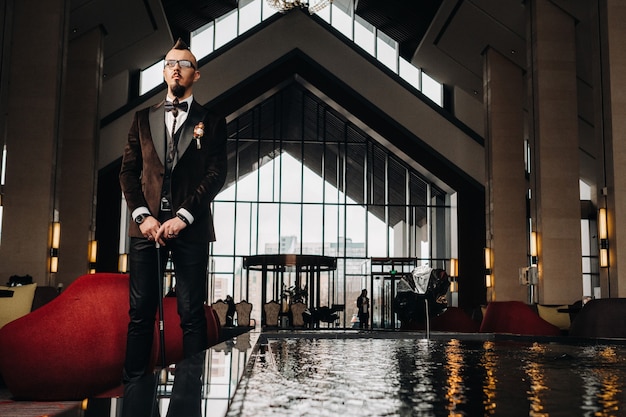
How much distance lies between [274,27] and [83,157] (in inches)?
274

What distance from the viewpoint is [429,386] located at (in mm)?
819

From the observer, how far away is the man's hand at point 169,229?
1999 millimetres

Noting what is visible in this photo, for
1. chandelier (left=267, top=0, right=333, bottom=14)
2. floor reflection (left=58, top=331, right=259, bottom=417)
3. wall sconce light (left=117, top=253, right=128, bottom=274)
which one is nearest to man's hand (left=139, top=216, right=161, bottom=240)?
floor reflection (left=58, top=331, right=259, bottom=417)

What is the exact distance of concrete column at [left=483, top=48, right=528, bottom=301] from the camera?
14656mm

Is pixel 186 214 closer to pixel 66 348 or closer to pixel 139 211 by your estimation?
pixel 139 211

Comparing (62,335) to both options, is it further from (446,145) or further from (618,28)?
(446,145)

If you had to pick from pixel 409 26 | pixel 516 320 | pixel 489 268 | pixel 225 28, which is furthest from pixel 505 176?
pixel 516 320

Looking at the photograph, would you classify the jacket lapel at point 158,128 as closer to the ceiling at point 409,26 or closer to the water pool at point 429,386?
the water pool at point 429,386

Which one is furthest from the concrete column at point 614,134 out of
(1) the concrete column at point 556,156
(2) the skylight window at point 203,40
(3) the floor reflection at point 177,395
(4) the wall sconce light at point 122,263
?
(2) the skylight window at point 203,40

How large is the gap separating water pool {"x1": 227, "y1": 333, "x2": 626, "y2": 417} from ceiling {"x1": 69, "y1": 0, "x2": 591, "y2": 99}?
12386mm

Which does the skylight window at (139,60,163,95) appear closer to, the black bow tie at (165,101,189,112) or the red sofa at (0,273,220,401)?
the black bow tie at (165,101,189,112)

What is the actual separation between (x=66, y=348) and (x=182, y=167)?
2.32ft

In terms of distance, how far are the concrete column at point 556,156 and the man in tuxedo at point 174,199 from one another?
34.1ft

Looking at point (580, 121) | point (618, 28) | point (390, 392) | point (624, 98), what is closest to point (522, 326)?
point (390, 392)
